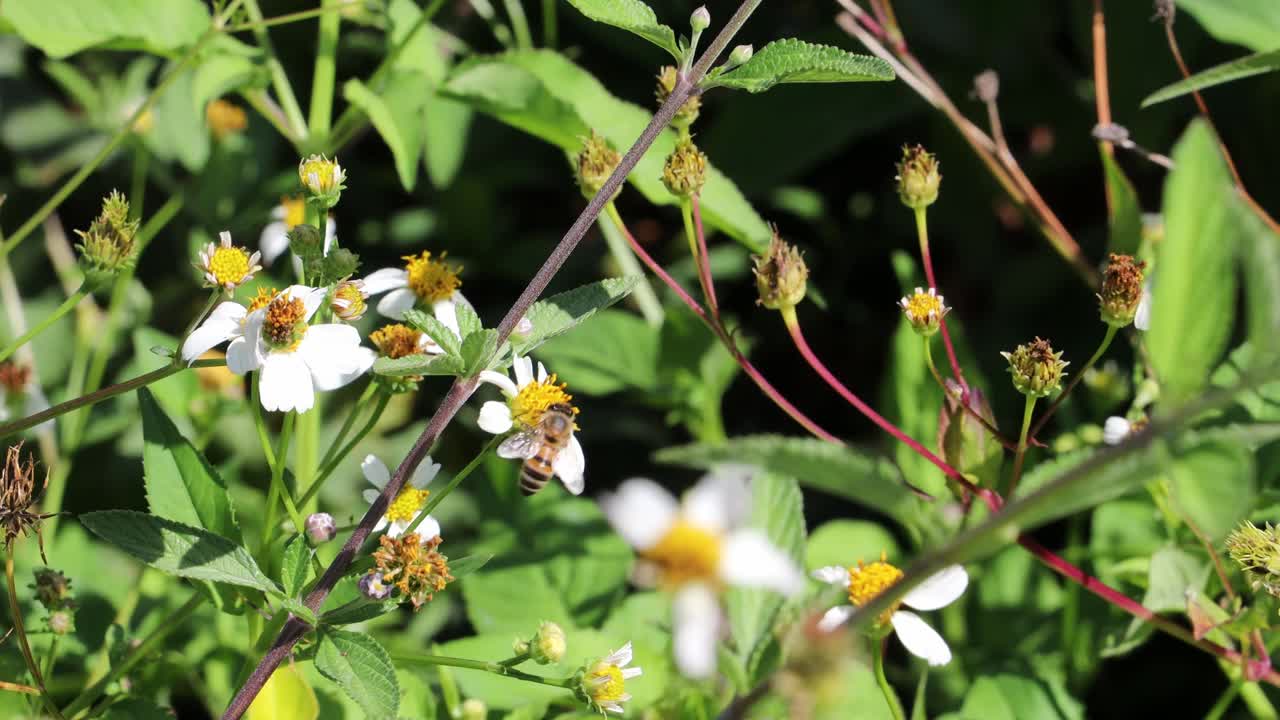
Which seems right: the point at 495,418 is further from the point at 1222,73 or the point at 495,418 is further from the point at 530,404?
the point at 1222,73

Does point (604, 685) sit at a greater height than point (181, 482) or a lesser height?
lesser

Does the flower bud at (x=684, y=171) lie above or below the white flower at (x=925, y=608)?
above

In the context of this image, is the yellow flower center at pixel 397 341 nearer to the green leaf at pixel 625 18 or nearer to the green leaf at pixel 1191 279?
the green leaf at pixel 625 18

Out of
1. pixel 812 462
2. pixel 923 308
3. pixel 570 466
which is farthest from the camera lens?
pixel 923 308

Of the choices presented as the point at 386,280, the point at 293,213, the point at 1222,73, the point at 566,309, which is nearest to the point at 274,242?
the point at 293,213

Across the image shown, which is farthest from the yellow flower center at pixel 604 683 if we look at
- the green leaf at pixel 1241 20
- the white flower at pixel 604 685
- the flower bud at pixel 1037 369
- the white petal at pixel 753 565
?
the green leaf at pixel 1241 20
